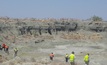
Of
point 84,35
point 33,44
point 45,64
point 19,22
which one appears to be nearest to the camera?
point 45,64

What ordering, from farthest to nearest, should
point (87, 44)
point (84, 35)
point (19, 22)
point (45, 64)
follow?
point (84, 35) < point (19, 22) < point (87, 44) < point (45, 64)

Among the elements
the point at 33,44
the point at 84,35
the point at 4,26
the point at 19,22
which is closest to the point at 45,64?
the point at 33,44

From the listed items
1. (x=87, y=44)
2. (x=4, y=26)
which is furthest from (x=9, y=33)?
(x=87, y=44)

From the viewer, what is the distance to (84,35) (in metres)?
67.0

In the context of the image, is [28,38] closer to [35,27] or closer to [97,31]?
[35,27]

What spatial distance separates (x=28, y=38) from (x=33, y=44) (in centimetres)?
480

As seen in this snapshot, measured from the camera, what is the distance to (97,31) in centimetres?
7006

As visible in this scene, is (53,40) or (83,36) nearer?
(53,40)

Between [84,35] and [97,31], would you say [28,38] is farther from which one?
[97,31]

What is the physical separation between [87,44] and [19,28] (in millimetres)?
14873

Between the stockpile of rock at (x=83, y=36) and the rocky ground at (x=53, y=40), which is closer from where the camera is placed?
the rocky ground at (x=53, y=40)

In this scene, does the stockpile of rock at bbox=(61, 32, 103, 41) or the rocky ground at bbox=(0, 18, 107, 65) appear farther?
the stockpile of rock at bbox=(61, 32, 103, 41)

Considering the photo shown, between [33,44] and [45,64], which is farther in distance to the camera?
[33,44]

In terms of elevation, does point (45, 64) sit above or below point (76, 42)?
above
